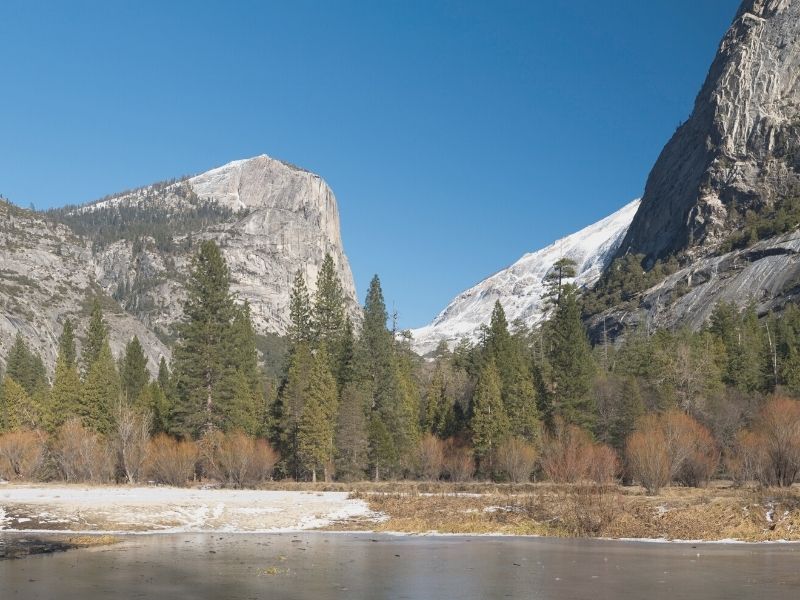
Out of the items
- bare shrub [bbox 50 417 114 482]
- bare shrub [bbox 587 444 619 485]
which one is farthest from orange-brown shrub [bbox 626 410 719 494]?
bare shrub [bbox 50 417 114 482]

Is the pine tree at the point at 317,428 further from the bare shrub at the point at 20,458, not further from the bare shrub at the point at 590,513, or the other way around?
the bare shrub at the point at 590,513

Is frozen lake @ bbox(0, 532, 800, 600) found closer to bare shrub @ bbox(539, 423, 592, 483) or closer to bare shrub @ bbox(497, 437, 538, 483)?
bare shrub @ bbox(539, 423, 592, 483)

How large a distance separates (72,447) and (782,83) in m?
197

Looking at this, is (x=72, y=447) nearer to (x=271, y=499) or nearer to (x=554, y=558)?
(x=271, y=499)

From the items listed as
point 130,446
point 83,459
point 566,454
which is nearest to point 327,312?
point 130,446

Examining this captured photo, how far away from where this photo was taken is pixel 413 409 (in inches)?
3118

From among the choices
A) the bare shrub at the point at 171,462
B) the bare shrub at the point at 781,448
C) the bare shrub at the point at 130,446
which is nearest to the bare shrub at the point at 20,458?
the bare shrub at the point at 130,446

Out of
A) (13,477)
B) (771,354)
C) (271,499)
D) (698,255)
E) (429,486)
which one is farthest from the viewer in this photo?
(698,255)

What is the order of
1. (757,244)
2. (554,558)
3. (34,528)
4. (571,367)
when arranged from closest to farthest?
(554,558), (34,528), (571,367), (757,244)

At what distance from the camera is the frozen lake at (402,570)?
A: 17.7 metres

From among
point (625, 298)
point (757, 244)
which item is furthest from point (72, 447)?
point (625, 298)

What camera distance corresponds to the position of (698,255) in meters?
191

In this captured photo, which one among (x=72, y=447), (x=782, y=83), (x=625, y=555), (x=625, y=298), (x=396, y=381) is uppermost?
(x=782, y=83)

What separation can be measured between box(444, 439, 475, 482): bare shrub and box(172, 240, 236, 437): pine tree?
18.9m
